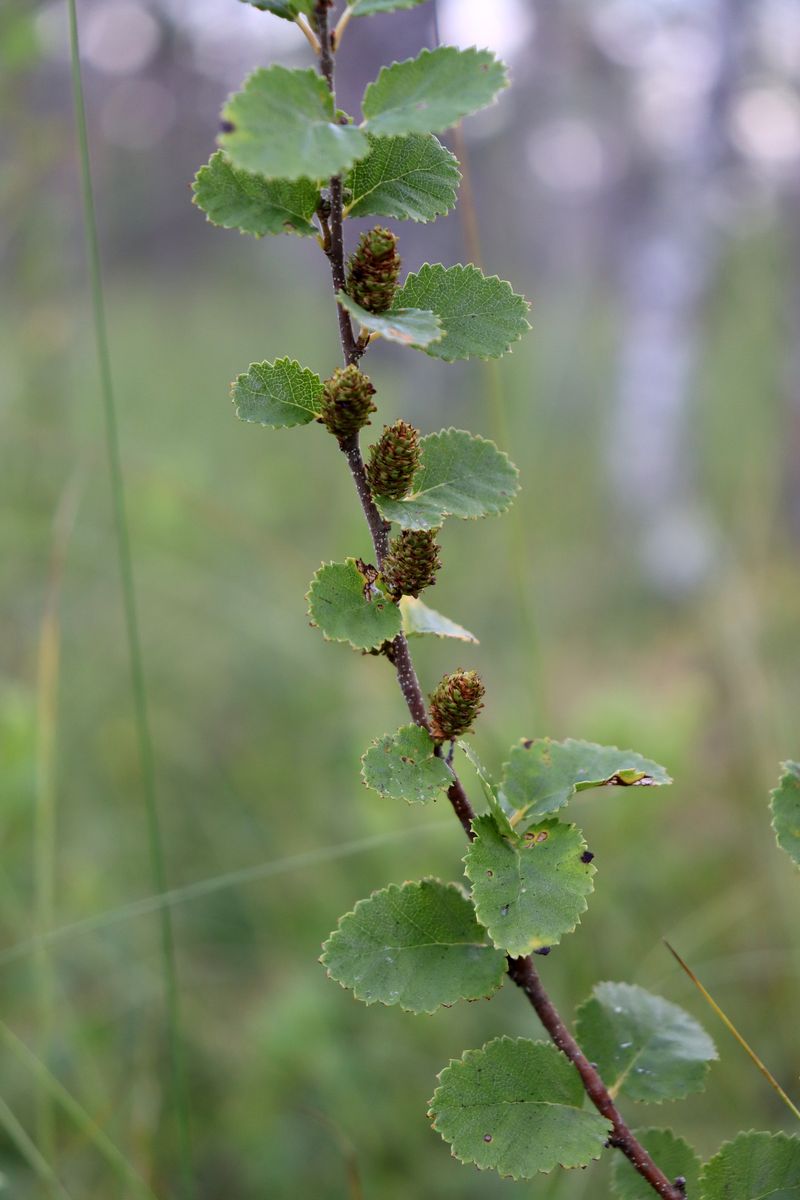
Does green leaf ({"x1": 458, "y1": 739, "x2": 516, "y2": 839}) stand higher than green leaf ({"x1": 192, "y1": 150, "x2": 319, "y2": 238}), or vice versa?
green leaf ({"x1": 192, "y1": 150, "x2": 319, "y2": 238})

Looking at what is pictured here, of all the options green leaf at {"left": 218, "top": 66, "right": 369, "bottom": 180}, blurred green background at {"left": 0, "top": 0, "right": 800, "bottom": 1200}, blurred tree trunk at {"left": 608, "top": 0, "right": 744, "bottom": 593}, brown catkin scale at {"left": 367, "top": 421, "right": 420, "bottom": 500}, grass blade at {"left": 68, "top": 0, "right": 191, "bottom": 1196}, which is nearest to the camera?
green leaf at {"left": 218, "top": 66, "right": 369, "bottom": 180}

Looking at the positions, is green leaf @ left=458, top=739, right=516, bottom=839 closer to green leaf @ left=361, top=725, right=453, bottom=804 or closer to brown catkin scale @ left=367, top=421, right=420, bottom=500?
green leaf @ left=361, top=725, right=453, bottom=804

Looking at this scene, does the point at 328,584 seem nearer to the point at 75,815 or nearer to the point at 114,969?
the point at 114,969

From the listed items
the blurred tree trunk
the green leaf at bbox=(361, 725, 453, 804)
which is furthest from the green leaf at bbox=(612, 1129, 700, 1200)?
the blurred tree trunk

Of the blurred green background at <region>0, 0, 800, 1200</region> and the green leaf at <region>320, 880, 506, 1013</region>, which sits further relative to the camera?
the blurred green background at <region>0, 0, 800, 1200</region>

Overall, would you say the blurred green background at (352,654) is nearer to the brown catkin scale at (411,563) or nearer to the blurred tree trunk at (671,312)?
the blurred tree trunk at (671,312)

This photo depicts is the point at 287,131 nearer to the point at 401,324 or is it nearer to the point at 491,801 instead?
the point at 401,324
